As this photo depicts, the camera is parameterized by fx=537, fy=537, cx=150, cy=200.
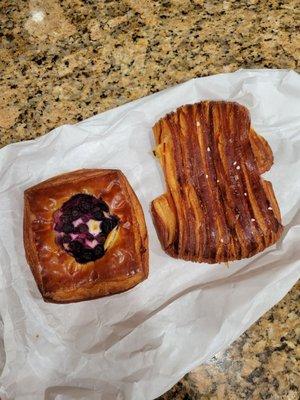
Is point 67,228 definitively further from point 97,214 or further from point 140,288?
point 140,288

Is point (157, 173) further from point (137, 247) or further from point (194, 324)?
point (194, 324)

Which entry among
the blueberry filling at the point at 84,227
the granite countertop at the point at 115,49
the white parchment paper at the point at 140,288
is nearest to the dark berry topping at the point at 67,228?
the blueberry filling at the point at 84,227

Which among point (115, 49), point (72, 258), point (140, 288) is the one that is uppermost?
point (115, 49)

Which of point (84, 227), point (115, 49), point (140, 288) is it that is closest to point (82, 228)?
point (84, 227)

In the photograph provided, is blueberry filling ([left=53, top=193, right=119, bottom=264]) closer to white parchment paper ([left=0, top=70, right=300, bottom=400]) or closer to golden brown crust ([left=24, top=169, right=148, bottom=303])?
golden brown crust ([left=24, top=169, right=148, bottom=303])

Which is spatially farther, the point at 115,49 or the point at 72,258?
the point at 115,49
